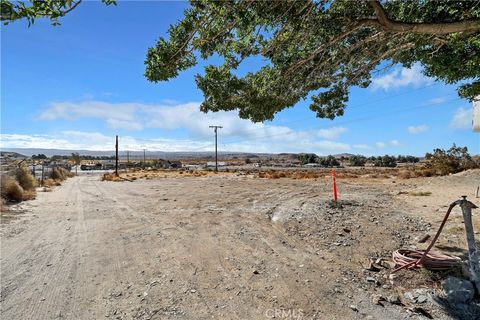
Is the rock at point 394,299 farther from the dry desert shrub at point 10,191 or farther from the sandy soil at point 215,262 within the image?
the dry desert shrub at point 10,191

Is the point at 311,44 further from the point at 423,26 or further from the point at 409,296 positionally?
the point at 409,296

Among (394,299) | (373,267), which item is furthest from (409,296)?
(373,267)

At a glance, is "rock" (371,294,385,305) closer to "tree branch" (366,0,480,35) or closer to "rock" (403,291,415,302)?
"rock" (403,291,415,302)

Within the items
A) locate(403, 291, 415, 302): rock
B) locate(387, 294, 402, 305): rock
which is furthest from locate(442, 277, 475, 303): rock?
locate(387, 294, 402, 305): rock

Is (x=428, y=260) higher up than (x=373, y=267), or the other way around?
(x=428, y=260)

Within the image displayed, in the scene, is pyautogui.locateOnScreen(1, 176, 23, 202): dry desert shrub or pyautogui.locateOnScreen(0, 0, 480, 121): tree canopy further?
pyautogui.locateOnScreen(1, 176, 23, 202): dry desert shrub

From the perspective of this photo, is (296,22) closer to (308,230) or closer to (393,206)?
(308,230)

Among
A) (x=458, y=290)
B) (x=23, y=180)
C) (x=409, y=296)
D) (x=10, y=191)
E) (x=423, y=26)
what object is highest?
(x=423, y=26)

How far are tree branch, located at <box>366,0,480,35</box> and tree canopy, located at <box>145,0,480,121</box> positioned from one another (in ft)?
0.04

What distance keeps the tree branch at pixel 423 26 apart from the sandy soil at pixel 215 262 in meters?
3.91

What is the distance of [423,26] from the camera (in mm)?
5109

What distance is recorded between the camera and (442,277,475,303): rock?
533cm

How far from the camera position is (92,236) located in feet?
29.6

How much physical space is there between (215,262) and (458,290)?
13.1ft
